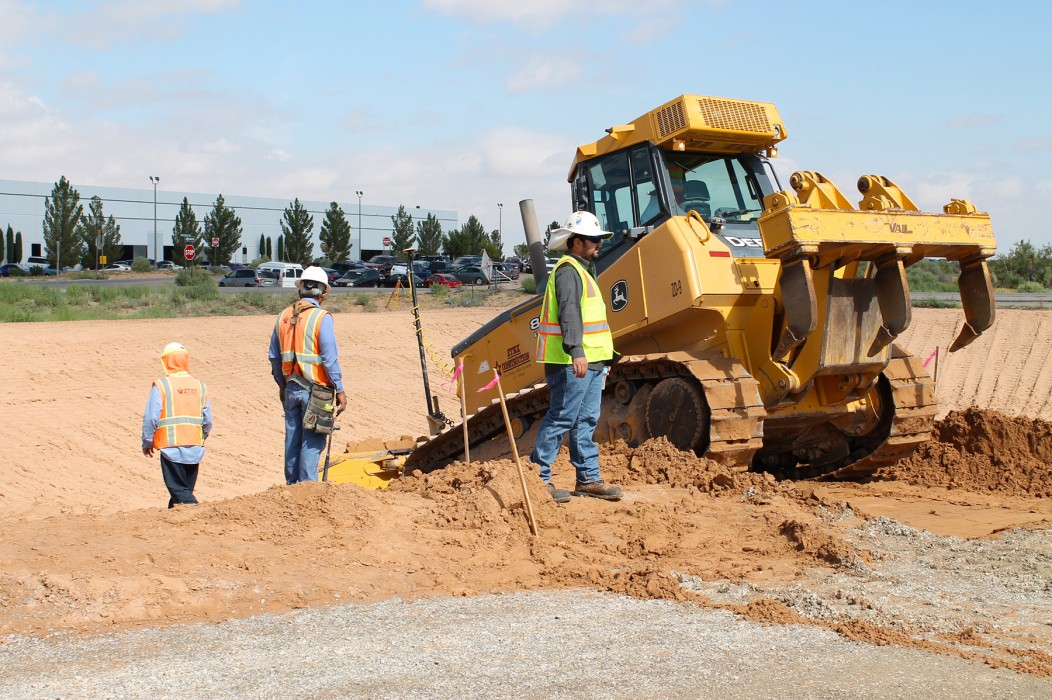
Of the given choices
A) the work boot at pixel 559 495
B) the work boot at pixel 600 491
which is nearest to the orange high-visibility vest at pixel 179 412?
the work boot at pixel 559 495

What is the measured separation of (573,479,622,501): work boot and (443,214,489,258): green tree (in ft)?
240

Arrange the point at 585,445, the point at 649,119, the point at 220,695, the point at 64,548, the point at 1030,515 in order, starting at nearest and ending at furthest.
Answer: the point at 220,695
the point at 64,548
the point at 585,445
the point at 1030,515
the point at 649,119

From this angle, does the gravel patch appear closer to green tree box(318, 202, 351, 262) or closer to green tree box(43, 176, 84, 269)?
green tree box(43, 176, 84, 269)

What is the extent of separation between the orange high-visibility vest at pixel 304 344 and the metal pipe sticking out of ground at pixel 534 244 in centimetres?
228

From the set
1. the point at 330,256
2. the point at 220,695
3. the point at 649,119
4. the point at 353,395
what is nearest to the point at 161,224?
the point at 330,256

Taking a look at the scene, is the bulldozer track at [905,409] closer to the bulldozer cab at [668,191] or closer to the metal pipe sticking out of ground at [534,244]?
the bulldozer cab at [668,191]

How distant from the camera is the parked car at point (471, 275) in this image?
52844 mm

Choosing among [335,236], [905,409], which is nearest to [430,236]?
[335,236]

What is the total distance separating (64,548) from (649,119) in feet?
20.0

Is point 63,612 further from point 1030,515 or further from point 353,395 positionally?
point 353,395

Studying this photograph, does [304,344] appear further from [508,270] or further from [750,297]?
[508,270]

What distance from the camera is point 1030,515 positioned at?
7746 millimetres

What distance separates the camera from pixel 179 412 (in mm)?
7637

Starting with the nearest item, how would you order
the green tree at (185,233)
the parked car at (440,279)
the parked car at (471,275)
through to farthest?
the parked car at (440,279) < the parked car at (471,275) < the green tree at (185,233)
